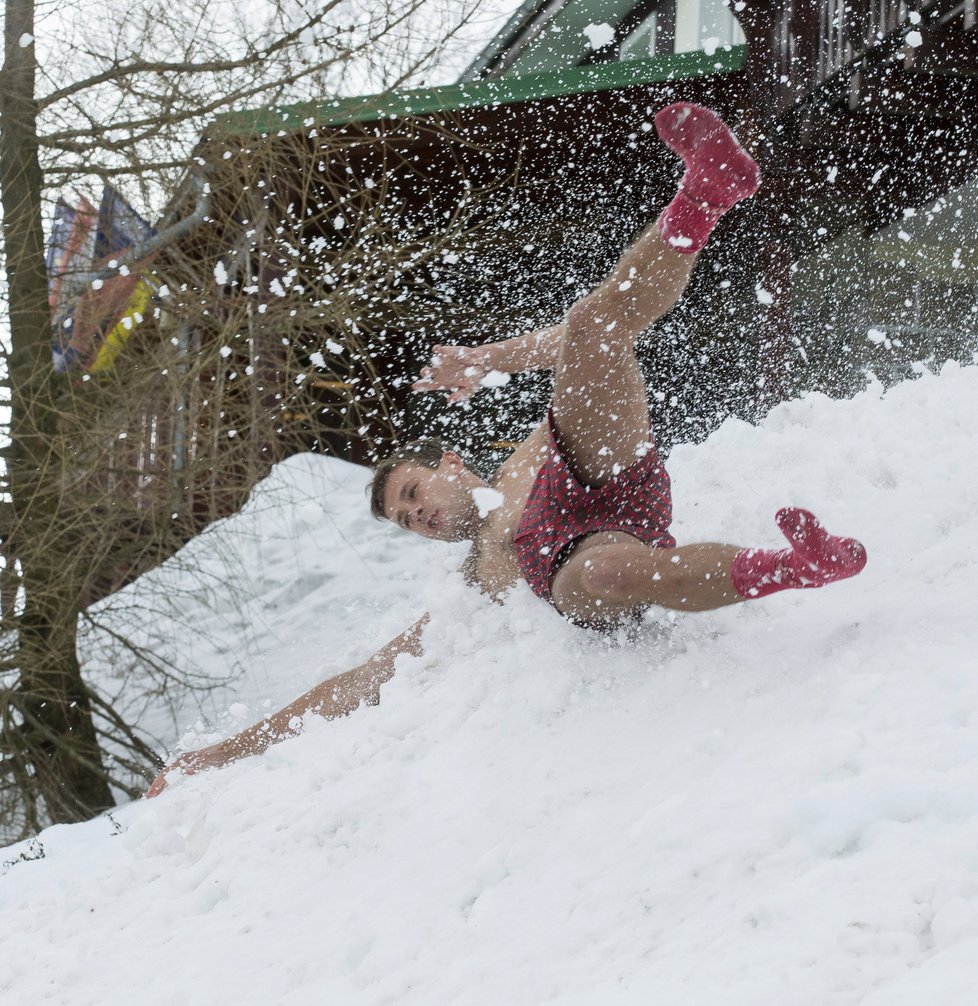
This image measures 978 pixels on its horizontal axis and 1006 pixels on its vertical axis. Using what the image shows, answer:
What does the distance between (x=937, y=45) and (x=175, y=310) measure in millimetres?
4165

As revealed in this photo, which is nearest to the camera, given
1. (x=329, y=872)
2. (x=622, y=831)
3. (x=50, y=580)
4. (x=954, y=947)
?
(x=954, y=947)

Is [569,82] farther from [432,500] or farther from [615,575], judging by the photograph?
[615,575]

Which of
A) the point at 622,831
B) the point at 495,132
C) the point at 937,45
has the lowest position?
the point at 622,831

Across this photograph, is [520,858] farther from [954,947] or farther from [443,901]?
[954,947]

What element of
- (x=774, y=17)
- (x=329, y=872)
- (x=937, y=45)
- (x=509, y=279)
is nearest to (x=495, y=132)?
(x=509, y=279)

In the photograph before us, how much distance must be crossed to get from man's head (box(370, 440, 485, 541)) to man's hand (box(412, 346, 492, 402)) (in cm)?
20

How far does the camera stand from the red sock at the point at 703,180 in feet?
8.51

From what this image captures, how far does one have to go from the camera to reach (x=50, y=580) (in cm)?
559

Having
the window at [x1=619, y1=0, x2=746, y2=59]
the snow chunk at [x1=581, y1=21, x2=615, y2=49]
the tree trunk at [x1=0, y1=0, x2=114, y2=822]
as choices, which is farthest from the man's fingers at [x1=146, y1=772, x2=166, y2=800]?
the snow chunk at [x1=581, y1=21, x2=615, y2=49]

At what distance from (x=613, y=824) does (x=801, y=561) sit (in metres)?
0.65

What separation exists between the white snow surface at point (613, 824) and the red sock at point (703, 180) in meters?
0.96

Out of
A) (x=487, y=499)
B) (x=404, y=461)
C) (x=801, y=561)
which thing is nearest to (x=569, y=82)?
(x=404, y=461)

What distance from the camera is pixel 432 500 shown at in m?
3.14

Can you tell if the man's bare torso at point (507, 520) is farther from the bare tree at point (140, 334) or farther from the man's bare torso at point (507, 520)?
the bare tree at point (140, 334)
